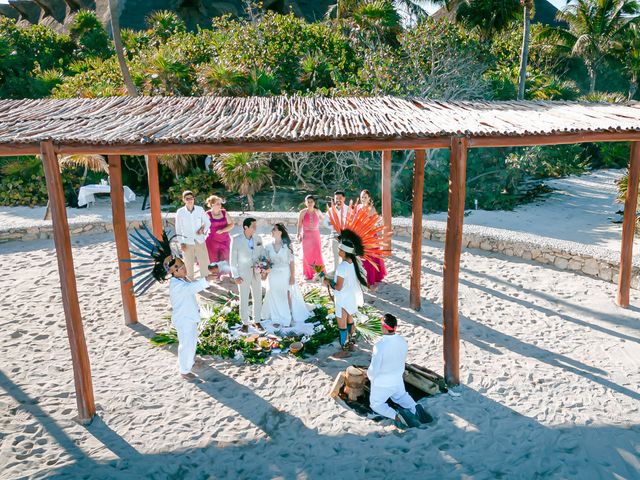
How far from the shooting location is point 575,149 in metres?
17.3

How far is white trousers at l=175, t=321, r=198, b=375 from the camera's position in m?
5.48

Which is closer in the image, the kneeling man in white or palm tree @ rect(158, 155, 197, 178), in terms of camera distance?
the kneeling man in white

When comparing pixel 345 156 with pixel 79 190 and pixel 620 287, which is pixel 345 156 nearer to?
pixel 79 190

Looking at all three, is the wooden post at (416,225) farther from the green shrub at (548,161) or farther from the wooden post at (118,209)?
the green shrub at (548,161)

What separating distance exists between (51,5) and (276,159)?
26492mm

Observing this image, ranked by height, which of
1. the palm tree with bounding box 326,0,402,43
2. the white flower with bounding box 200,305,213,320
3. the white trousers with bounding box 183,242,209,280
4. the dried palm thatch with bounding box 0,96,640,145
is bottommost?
the white flower with bounding box 200,305,213,320

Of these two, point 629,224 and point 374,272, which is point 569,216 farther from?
point 374,272

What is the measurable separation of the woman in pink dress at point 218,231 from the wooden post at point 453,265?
3.99m

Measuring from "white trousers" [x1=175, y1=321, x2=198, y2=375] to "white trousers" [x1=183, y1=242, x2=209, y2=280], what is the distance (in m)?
2.71

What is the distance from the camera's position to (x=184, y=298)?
539 cm

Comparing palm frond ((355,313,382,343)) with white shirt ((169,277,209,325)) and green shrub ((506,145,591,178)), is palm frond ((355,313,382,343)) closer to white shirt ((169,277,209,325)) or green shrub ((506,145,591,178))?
white shirt ((169,277,209,325))

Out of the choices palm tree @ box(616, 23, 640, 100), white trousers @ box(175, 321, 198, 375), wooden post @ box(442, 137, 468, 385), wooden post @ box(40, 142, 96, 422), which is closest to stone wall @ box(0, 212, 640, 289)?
wooden post @ box(442, 137, 468, 385)

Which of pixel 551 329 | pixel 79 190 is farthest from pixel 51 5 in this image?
pixel 551 329

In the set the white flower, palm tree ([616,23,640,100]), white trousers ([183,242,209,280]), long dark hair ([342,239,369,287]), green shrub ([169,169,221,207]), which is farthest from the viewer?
palm tree ([616,23,640,100])
